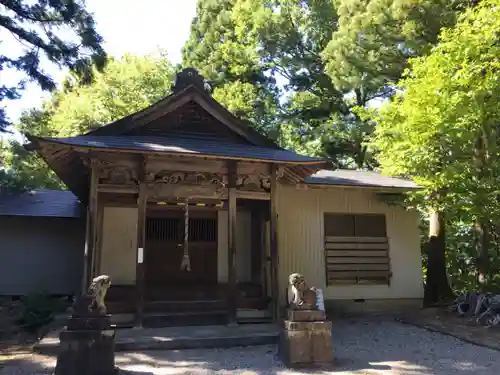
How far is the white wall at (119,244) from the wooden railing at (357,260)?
5.09 meters

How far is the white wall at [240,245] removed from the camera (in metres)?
11.4

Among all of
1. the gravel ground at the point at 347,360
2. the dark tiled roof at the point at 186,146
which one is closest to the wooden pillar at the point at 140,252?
the dark tiled roof at the point at 186,146

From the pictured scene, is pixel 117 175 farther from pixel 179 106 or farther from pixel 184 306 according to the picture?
pixel 184 306

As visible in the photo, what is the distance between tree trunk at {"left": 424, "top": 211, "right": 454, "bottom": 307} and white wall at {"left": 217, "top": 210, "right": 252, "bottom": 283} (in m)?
5.17

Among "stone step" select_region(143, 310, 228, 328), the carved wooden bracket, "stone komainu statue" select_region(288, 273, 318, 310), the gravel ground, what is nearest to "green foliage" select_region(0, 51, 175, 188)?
A: the carved wooden bracket

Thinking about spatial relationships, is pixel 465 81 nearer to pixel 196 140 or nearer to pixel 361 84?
pixel 196 140

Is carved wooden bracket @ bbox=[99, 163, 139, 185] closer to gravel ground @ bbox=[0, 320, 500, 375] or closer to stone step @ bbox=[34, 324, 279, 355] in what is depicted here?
stone step @ bbox=[34, 324, 279, 355]

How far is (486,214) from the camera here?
30.4 feet

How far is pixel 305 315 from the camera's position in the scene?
20.6 ft

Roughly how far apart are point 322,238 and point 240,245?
228 centimetres

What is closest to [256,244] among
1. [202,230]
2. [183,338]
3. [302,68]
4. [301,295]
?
[202,230]

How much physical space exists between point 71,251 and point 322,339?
9.29m

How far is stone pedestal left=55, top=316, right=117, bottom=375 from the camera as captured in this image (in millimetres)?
5395

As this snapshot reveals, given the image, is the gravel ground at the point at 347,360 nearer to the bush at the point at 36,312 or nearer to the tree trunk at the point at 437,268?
the bush at the point at 36,312
